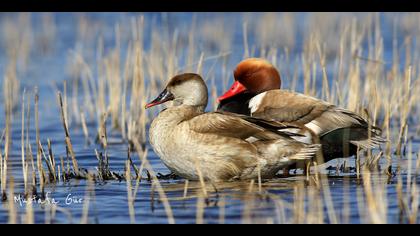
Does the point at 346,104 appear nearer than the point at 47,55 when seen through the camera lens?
Yes

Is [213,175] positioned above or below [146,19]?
below

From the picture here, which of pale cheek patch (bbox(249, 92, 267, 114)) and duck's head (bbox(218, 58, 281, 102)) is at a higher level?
duck's head (bbox(218, 58, 281, 102))

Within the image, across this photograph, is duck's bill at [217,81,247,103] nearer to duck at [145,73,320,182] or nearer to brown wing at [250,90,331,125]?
brown wing at [250,90,331,125]

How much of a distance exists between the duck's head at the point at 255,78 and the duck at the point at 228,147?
190 centimetres

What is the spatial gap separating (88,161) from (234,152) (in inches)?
94.9

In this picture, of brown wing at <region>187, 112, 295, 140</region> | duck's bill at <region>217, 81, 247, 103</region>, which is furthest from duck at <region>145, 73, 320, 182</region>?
duck's bill at <region>217, 81, 247, 103</region>

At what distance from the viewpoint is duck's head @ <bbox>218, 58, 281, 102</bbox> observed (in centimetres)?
883

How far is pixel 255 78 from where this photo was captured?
8859 millimetres

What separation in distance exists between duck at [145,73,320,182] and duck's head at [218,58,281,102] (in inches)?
74.8

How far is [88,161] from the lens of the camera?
8750mm
